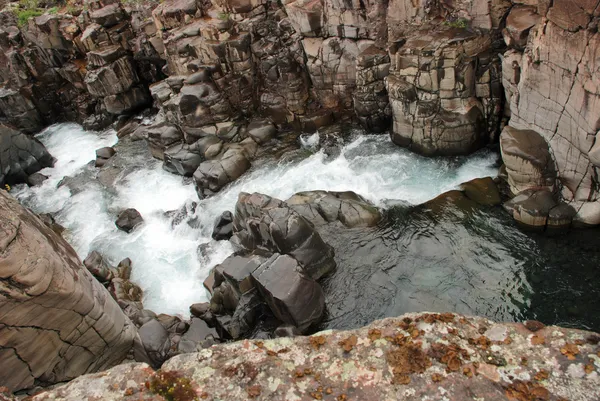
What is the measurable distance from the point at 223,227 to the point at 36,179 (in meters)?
17.5

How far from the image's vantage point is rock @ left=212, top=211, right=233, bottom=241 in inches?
832

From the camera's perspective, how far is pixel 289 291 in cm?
1470

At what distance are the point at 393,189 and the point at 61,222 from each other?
19324 mm

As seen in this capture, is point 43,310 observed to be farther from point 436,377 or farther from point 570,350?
point 570,350

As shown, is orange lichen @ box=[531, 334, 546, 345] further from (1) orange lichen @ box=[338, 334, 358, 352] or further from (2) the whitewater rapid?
(2) the whitewater rapid

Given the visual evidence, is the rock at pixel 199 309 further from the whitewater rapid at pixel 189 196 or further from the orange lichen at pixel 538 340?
the orange lichen at pixel 538 340

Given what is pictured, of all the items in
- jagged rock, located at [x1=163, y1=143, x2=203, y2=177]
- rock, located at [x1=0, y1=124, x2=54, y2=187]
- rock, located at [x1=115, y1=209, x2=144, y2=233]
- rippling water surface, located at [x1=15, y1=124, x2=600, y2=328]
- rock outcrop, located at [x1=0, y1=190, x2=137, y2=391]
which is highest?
rock outcrop, located at [x1=0, y1=190, x2=137, y2=391]

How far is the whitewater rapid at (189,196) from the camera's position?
20.4 metres

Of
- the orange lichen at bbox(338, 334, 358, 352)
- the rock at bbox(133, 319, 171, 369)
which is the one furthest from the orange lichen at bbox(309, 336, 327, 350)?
the rock at bbox(133, 319, 171, 369)

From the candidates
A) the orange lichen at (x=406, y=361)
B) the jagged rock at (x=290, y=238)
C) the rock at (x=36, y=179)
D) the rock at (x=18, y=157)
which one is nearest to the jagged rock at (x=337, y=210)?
the jagged rock at (x=290, y=238)

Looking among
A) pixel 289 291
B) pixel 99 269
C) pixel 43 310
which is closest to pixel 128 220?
pixel 99 269

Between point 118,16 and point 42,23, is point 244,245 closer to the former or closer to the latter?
point 118,16

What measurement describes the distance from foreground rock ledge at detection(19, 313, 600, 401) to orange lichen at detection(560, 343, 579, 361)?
A: 0.6 inches

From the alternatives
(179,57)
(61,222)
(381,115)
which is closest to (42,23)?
(179,57)
